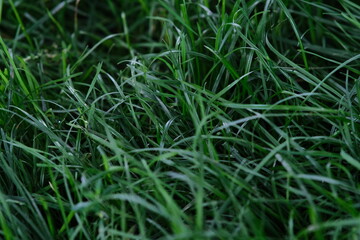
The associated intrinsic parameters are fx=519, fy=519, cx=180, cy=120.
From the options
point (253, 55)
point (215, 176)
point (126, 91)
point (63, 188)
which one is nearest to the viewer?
point (215, 176)

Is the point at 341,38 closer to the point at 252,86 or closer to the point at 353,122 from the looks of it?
the point at 252,86

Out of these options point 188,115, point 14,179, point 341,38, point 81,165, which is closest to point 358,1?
point 341,38

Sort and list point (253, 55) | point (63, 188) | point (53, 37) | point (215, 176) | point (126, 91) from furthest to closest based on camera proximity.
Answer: point (53, 37) < point (126, 91) < point (253, 55) < point (63, 188) < point (215, 176)

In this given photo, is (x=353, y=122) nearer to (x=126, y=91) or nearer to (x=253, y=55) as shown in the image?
(x=253, y=55)

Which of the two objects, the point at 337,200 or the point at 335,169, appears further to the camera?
the point at 335,169

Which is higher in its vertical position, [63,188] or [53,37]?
[53,37]

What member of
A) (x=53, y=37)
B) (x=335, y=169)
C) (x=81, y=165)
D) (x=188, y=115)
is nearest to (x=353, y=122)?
(x=335, y=169)
